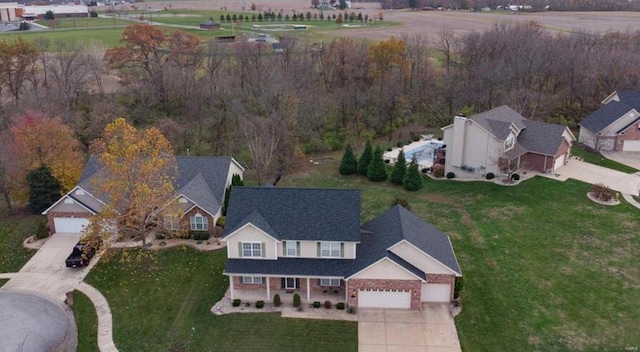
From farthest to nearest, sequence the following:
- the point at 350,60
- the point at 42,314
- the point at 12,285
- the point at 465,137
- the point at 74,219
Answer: the point at 350,60
the point at 465,137
the point at 74,219
the point at 12,285
the point at 42,314

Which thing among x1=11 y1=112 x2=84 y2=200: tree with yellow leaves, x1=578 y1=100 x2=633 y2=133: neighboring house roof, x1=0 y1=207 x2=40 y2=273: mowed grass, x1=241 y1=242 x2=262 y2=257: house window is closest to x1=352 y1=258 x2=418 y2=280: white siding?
x1=241 y1=242 x2=262 y2=257: house window

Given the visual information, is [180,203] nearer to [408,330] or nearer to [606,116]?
[408,330]

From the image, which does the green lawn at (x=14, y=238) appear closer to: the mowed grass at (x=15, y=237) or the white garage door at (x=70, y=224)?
the mowed grass at (x=15, y=237)

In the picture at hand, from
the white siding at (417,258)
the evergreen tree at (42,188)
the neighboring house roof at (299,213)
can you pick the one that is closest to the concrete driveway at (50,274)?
the evergreen tree at (42,188)

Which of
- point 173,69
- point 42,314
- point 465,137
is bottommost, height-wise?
point 42,314

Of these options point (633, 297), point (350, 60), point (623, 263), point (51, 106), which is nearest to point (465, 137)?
point (623, 263)

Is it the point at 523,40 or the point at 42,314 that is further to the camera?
the point at 523,40

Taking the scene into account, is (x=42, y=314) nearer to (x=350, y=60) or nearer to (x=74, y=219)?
(x=74, y=219)

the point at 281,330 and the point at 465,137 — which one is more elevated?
the point at 465,137
